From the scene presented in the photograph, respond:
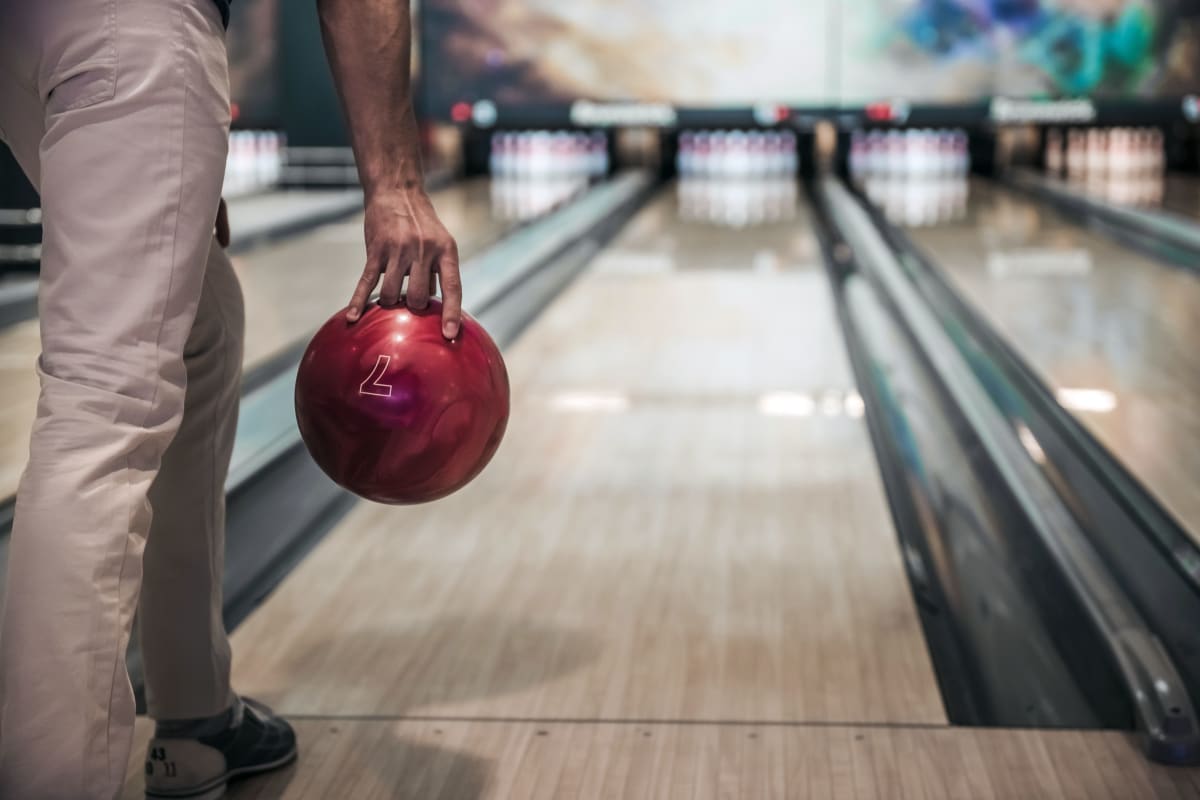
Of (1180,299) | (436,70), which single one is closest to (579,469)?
(1180,299)

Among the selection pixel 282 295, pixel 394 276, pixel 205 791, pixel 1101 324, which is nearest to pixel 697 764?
pixel 205 791

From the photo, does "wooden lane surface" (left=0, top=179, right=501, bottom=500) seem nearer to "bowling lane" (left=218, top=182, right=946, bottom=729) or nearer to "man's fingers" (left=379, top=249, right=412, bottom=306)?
"bowling lane" (left=218, top=182, right=946, bottom=729)

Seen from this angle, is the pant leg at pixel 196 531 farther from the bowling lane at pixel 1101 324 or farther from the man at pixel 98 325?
the bowling lane at pixel 1101 324

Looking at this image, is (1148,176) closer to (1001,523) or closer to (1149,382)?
(1149,382)

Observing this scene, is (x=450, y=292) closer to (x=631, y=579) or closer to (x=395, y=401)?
(x=395, y=401)

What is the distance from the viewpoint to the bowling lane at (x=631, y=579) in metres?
1.63

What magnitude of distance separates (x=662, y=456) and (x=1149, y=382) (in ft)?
3.82

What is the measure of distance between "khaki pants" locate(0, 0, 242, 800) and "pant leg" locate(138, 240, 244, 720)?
265 millimetres

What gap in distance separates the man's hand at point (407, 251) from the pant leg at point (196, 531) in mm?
165

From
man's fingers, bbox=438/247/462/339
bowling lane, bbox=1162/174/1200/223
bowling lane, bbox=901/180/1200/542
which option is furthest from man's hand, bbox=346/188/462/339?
bowling lane, bbox=1162/174/1200/223

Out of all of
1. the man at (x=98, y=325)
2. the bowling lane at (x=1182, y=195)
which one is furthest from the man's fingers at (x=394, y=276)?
the bowling lane at (x=1182, y=195)

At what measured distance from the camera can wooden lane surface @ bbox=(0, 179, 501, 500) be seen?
238 centimetres

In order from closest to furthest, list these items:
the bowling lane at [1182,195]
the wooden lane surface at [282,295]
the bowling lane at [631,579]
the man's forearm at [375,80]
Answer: the man's forearm at [375,80] → the bowling lane at [631,579] → the wooden lane surface at [282,295] → the bowling lane at [1182,195]

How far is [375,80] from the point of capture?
3.87 ft
